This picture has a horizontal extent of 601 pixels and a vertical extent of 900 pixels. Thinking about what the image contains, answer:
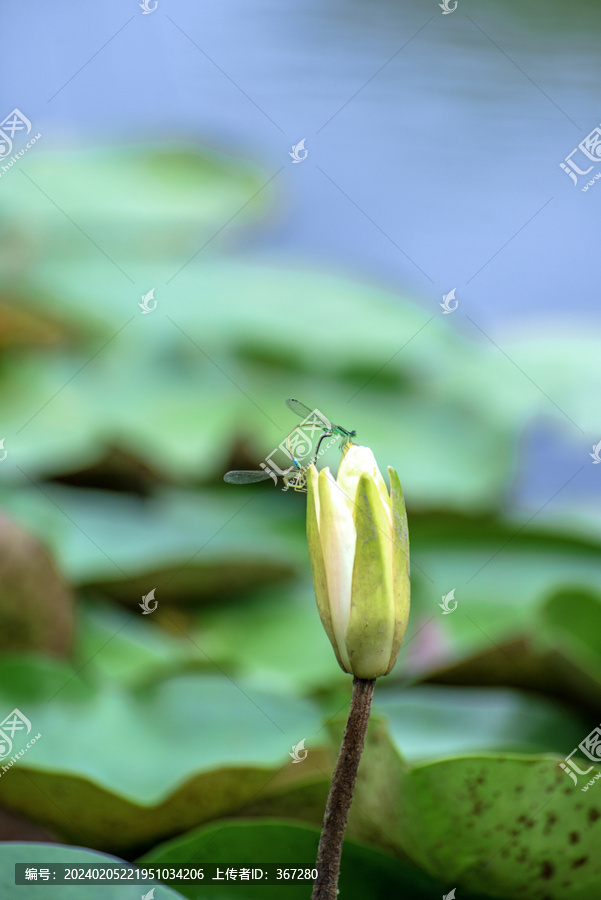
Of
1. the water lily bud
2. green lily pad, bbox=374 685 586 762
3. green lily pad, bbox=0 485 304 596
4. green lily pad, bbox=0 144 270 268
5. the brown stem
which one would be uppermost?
green lily pad, bbox=0 144 270 268

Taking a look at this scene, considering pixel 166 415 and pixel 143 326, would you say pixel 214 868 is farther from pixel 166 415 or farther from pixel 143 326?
→ pixel 143 326

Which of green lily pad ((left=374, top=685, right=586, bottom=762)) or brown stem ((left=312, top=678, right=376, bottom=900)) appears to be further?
green lily pad ((left=374, top=685, right=586, bottom=762))

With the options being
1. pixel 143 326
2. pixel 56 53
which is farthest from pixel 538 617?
pixel 56 53

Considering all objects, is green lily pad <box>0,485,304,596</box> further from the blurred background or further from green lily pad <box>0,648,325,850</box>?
green lily pad <box>0,648,325,850</box>

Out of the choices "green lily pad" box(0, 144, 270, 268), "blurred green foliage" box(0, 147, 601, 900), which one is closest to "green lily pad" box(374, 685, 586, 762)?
"blurred green foliage" box(0, 147, 601, 900)

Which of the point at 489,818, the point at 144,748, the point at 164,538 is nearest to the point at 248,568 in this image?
the point at 164,538

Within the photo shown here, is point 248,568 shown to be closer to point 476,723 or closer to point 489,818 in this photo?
point 476,723

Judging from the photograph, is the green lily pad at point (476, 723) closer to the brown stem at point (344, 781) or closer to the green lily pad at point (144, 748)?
the green lily pad at point (144, 748)
